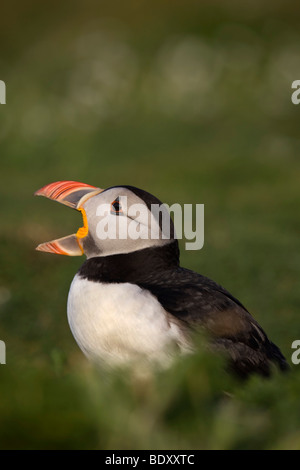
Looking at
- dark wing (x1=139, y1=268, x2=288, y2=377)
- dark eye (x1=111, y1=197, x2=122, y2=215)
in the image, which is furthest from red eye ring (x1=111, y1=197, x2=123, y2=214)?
dark wing (x1=139, y1=268, x2=288, y2=377)

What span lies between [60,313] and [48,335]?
0.72 meters

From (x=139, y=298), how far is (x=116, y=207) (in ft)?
2.22

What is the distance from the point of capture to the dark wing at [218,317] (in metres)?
4.11

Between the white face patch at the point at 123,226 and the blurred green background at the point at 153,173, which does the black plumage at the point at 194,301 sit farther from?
the blurred green background at the point at 153,173

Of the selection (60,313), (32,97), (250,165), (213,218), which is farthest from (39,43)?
(60,313)

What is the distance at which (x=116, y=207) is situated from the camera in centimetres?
455

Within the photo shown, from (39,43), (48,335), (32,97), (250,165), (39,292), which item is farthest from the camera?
(39,43)

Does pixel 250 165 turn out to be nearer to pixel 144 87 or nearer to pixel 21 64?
pixel 144 87

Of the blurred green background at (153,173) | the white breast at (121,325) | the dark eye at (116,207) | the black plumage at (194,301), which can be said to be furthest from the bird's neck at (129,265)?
the blurred green background at (153,173)

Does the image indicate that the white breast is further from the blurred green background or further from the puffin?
the blurred green background

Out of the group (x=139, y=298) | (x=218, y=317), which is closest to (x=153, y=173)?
(x=218, y=317)

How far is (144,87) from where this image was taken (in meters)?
21.8

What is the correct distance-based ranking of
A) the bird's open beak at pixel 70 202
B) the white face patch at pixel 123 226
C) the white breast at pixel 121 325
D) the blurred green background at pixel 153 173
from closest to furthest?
the blurred green background at pixel 153 173 → the white breast at pixel 121 325 → the white face patch at pixel 123 226 → the bird's open beak at pixel 70 202

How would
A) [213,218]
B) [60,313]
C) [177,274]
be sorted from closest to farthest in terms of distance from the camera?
1. [177,274]
2. [60,313]
3. [213,218]
